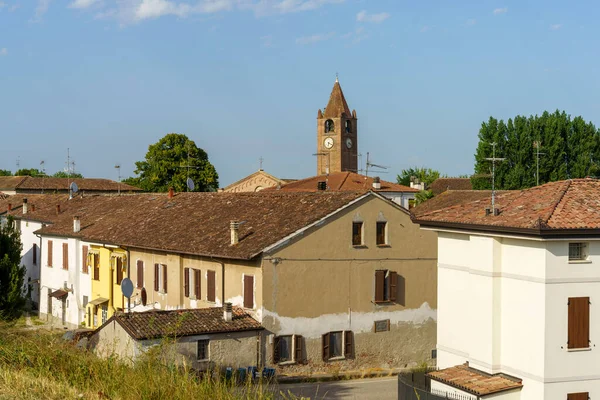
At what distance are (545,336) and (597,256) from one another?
8.09 feet

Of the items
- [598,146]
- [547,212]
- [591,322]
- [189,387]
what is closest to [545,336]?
[591,322]

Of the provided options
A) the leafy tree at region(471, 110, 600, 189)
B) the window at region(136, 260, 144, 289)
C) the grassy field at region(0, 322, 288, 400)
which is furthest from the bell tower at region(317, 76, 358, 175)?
the grassy field at region(0, 322, 288, 400)

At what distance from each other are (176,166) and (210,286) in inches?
1700

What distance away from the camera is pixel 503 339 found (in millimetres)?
21031

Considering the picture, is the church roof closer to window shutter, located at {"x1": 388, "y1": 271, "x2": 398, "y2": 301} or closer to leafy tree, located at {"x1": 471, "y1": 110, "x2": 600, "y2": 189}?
leafy tree, located at {"x1": 471, "y1": 110, "x2": 600, "y2": 189}

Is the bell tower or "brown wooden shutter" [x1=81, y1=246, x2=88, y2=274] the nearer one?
"brown wooden shutter" [x1=81, y1=246, x2=88, y2=274]

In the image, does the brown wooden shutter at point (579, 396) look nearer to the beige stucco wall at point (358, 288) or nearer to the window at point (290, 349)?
the beige stucco wall at point (358, 288)

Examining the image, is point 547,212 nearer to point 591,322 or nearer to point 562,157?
point 591,322

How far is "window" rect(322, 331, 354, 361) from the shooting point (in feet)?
90.7

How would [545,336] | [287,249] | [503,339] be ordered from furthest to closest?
[287,249], [503,339], [545,336]

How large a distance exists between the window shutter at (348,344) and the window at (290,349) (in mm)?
1745

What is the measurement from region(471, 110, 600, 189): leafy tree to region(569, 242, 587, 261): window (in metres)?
42.3

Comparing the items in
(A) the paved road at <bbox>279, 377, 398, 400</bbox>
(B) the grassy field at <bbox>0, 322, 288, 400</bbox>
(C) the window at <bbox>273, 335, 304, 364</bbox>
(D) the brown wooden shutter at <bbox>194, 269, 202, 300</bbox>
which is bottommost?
(A) the paved road at <bbox>279, 377, 398, 400</bbox>

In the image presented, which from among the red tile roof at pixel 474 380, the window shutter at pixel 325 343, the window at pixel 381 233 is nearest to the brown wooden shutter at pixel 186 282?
the window shutter at pixel 325 343
